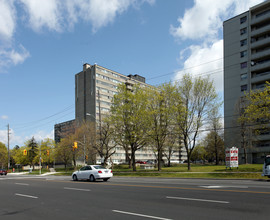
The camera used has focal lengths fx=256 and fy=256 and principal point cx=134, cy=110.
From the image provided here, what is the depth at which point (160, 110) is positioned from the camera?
123ft

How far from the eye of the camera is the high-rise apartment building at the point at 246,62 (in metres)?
59.3

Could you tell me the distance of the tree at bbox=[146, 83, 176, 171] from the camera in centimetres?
3650

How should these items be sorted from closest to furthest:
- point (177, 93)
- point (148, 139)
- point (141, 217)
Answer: point (141, 217)
point (177, 93)
point (148, 139)

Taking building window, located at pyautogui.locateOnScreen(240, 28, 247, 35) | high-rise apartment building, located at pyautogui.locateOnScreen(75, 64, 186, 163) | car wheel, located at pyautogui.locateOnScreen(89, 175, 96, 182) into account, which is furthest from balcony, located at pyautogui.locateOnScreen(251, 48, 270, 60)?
car wheel, located at pyautogui.locateOnScreen(89, 175, 96, 182)

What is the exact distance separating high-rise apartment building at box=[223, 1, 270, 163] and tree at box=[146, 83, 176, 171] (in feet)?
76.1

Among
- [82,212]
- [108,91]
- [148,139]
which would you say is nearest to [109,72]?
[108,91]

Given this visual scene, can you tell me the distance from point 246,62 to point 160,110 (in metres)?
39.1

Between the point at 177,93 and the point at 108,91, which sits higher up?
the point at 108,91

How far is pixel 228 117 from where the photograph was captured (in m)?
67.2

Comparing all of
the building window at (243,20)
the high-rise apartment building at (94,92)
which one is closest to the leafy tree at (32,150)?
the high-rise apartment building at (94,92)

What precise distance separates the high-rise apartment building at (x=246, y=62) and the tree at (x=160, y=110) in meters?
23.2

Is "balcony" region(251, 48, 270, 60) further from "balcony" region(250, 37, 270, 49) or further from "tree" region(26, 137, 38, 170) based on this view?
"tree" region(26, 137, 38, 170)

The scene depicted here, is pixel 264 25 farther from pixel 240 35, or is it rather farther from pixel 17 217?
pixel 17 217

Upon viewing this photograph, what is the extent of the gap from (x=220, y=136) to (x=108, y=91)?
49868 millimetres
